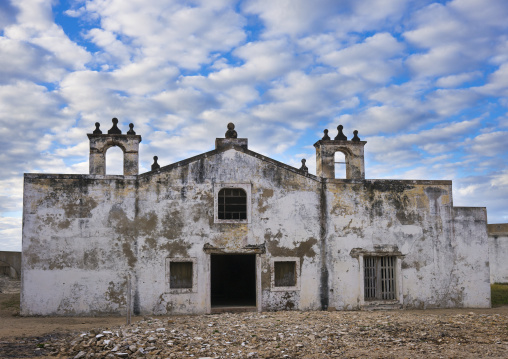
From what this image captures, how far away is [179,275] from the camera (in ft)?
50.5

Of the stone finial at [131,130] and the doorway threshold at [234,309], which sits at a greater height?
the stone finial at [131,130]

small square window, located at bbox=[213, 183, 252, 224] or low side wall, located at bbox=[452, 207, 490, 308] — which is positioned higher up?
small square window, located at bbox=[213, 183, 252, 224]

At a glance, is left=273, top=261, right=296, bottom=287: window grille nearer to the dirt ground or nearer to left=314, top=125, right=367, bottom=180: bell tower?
the dirt ground

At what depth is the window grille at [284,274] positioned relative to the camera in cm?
1573

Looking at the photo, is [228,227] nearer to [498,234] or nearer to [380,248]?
[380,248]

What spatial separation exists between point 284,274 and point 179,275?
11.1 ft

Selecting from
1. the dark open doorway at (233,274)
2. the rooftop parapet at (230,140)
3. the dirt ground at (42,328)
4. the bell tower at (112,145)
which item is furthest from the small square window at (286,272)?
the dark open doorway at (233,274)

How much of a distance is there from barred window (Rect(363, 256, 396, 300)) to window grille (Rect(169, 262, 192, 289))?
232 inches

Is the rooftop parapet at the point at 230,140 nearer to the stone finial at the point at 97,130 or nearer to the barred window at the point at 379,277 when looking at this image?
the stone finial at the point at 97,130

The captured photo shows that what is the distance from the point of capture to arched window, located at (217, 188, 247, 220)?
15.8m

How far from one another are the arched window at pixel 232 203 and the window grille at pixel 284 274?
1.98 meters

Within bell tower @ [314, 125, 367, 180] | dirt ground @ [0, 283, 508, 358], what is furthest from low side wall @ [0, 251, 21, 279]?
bell tower @ [314, 125, 367, 180]

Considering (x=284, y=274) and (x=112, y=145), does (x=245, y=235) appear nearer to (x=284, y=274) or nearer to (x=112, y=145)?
(x=284, y=274)

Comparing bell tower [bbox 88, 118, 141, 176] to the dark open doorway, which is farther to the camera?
the dark open doorway
